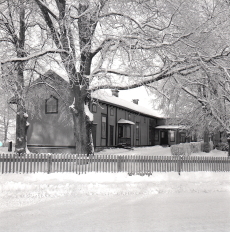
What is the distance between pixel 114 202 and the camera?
9117 mm

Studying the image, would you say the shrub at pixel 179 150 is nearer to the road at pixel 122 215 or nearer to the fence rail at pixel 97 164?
the fence rail at pixel 97 164

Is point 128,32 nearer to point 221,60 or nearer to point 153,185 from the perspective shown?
point 221,60

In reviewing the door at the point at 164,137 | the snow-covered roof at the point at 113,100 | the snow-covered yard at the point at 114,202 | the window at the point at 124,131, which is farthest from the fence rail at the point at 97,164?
the door at the point at 164,137

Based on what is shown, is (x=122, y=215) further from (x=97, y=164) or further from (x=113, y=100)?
(x=113, y=100)

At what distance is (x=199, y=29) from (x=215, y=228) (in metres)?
10.4

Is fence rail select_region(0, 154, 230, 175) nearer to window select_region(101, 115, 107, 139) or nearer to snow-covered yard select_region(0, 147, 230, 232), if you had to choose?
snow-covered yard select_region(0, 147, 230, 232)

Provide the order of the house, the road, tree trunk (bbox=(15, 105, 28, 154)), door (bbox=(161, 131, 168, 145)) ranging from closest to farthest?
the road < tree trunk (bbox=(15, 105, 28, 154)) < the house < door (bbox=(161, 131, 168, 145))

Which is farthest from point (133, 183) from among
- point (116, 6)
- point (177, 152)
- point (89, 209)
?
point (177, 152)

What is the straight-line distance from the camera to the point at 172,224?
257 inches

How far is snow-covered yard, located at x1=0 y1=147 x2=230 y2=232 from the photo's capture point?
256 inches

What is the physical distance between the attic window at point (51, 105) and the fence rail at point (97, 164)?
433 inches

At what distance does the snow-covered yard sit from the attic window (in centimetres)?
1317

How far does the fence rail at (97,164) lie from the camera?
14.4m

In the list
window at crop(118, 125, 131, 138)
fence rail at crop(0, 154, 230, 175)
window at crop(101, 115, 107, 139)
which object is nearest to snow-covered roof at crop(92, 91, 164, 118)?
window at crop(101, 115, 107, 139)
